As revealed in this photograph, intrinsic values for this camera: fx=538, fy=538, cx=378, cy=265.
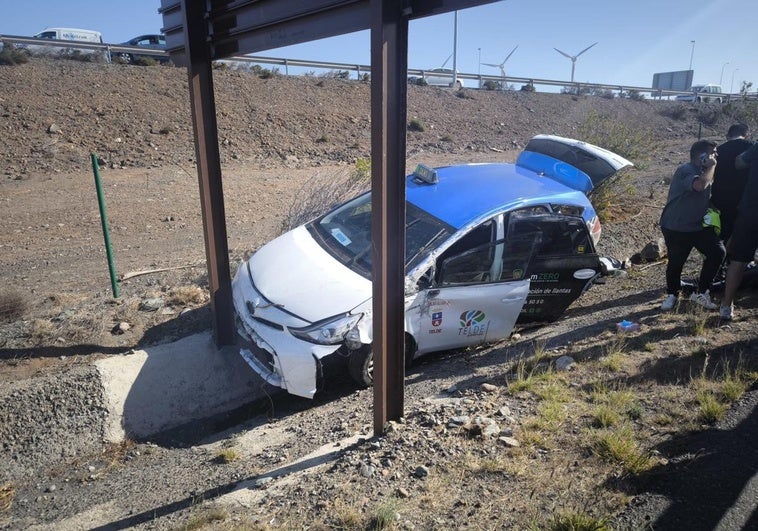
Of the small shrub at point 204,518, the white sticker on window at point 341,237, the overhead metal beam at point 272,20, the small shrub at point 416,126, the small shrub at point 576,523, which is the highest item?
the overhead metal beam at point 272,20

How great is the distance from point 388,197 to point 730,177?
181 inches

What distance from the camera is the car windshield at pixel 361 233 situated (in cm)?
482

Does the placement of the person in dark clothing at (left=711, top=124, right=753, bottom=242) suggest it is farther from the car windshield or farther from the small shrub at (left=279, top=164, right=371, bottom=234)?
the small shrub at (left=279, top=164, right=371, bottom=234)

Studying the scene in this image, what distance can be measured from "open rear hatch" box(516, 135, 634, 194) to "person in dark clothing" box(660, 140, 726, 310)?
975 mm

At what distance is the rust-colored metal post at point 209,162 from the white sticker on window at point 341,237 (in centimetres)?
108

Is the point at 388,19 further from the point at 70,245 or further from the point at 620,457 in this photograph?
the point at 70,245

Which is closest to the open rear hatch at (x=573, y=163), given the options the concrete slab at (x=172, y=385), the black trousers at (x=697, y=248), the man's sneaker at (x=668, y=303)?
the black trousers at (x=697, y=248)

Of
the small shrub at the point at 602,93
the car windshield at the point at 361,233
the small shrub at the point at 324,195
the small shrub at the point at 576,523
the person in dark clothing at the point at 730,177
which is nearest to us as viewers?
the small shrub at the point at 576,523

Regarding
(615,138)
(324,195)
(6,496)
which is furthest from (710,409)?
(615,138)

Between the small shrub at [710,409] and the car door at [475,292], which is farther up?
the car door at [475,292]

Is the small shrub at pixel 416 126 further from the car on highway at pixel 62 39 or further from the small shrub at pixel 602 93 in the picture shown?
the small shrub at pixel 602 93

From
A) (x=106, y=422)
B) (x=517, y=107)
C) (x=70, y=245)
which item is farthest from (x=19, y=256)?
(x=517, y=107)

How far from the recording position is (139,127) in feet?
59.8

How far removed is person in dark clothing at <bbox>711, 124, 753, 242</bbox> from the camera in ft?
18.7
